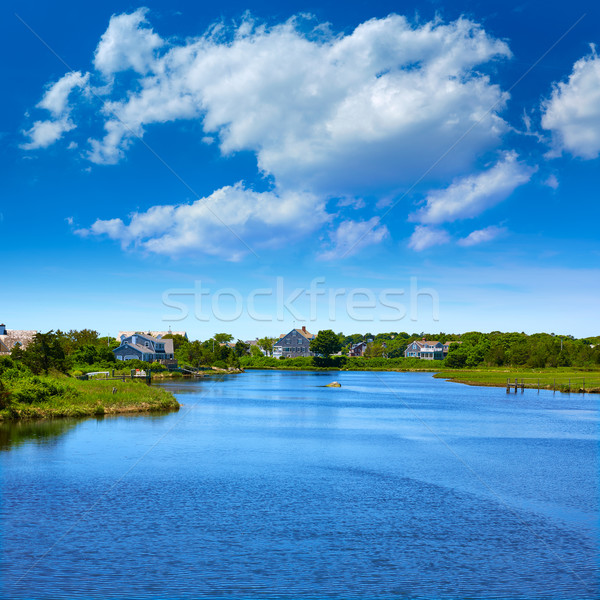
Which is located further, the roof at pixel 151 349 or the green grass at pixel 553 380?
the roof at pixel 151 349

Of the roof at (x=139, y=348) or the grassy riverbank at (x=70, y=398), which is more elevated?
the roof at (x=139, y=348)

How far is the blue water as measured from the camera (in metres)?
16.7

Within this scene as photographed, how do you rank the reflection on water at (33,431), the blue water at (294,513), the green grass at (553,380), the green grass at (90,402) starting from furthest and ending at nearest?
1. the green grass at (553,380)
2. the green grass at (90,402)
3. the reflection on water at (33,431)
4. the blue water at (294,513)

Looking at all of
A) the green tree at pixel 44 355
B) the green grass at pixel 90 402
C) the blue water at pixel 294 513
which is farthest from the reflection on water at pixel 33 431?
the green tree at pixel 44 355

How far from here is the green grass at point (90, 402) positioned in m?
48.7

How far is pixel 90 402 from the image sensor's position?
5450 centimetres

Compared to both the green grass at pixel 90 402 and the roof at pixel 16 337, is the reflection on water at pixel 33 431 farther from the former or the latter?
the roof at pixel 16 337

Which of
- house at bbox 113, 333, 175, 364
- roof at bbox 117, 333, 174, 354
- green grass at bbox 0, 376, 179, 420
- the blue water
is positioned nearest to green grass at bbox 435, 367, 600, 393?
the blue water

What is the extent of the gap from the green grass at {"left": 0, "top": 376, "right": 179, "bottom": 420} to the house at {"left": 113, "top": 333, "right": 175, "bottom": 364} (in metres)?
75.8

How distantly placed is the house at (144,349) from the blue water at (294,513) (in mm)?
93586

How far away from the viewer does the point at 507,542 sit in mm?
20234

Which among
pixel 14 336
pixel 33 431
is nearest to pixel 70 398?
pixel 33 431

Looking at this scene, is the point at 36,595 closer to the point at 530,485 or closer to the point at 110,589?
the point at 110,589

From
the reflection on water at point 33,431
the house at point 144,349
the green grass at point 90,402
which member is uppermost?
the house at point 144,349
